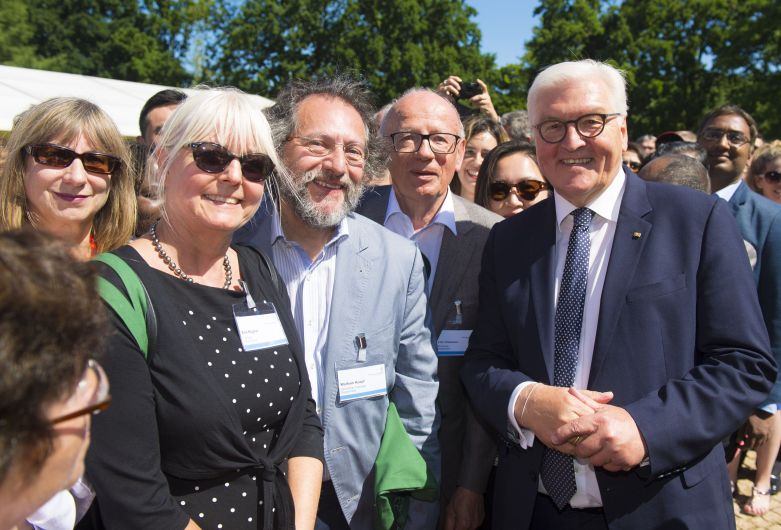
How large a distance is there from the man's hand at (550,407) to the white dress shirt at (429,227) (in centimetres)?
118

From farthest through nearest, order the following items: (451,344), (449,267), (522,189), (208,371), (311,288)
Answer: (522,189) < (449,267) < (451,344) < (311,288) < (208,371)

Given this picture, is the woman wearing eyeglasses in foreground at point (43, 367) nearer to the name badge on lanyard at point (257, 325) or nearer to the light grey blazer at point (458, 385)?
the name badge on lanyard at point (257, 325)

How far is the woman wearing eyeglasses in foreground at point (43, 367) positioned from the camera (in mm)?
951

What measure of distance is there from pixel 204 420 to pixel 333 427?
2.40 ft

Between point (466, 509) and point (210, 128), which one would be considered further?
point (466, 509)

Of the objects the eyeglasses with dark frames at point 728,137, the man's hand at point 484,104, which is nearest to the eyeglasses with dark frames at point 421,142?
the man's hand at point 484,104

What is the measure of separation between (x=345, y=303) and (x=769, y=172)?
17.4ft

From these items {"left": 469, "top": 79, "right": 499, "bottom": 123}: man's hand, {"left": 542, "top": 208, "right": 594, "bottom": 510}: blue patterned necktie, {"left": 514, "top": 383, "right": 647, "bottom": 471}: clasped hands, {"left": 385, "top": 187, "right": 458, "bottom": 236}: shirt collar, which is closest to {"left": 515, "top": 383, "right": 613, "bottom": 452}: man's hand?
{"left": 514, "top": 383, "right": 647, "bottom": 471}: clasped hands

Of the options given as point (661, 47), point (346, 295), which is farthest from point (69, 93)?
point (661, 47)

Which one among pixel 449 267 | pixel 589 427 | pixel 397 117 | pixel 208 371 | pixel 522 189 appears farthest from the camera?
pixel 522 189

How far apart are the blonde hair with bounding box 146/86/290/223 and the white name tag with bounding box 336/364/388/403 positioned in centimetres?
92

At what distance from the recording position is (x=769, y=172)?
589cm

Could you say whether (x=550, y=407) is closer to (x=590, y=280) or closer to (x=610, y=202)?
(x=590, y=280)

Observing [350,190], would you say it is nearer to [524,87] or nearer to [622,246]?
[622,246]
